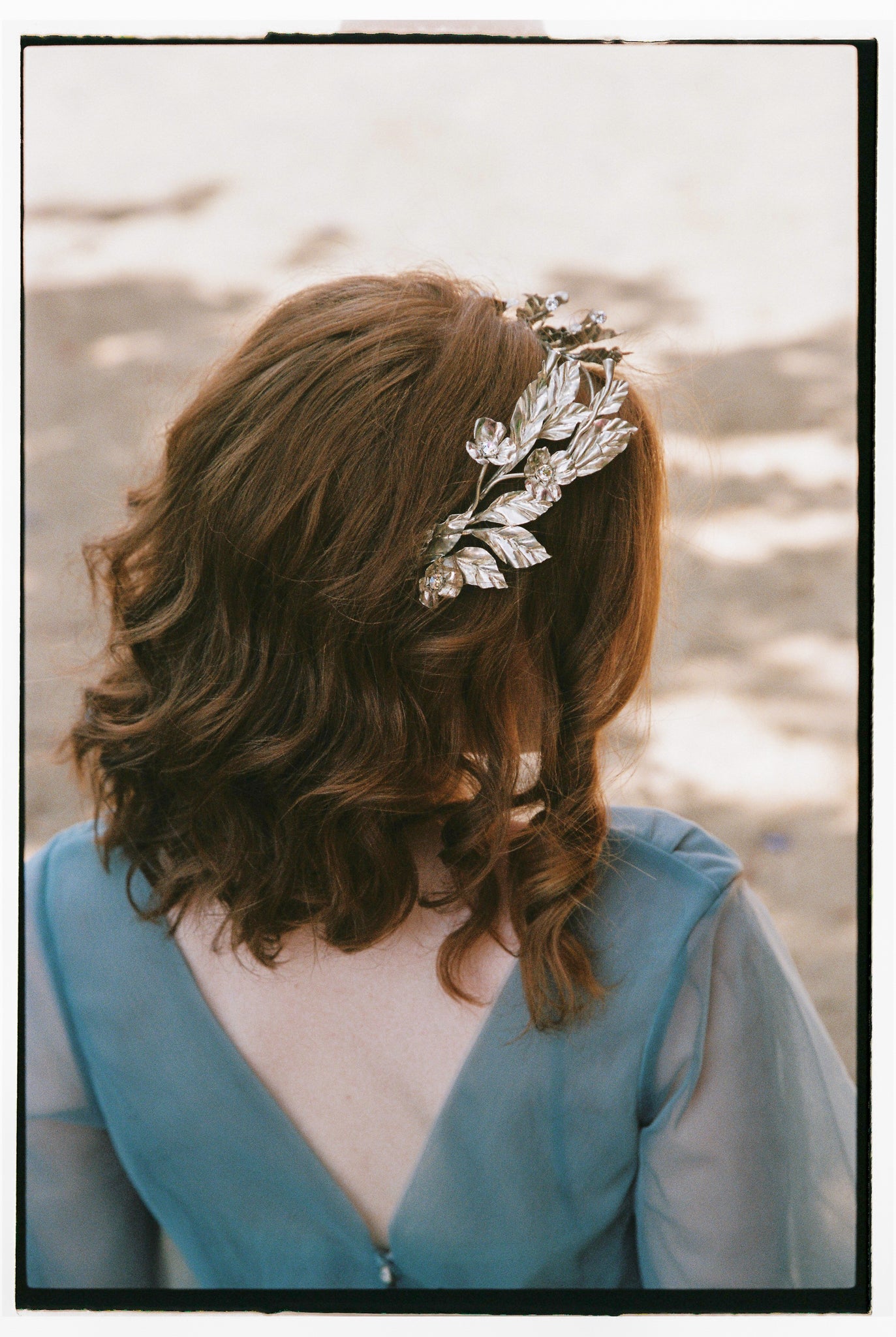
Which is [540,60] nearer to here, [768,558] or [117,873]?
[768,558]

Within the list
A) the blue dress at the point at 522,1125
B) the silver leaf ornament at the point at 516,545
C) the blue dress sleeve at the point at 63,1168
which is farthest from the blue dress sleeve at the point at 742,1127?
the blue dress sleeve at the point at 63,1168

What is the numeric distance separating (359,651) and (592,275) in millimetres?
396

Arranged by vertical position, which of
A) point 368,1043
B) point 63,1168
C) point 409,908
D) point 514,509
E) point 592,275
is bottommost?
point 63,1168

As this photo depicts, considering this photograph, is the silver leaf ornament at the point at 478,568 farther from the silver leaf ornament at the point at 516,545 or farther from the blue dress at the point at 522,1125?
the blue dress at the point at 522,1125

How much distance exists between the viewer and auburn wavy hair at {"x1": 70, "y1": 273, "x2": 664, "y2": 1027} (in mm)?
765

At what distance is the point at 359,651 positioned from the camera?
79 centimetres

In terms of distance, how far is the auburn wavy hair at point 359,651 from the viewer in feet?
2.51

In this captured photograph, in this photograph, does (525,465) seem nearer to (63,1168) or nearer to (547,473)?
(547,473)

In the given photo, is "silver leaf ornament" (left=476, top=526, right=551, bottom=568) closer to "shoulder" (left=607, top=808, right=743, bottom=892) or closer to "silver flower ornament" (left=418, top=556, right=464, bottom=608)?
"silver flower ornament" (left=418, top=556, right=464, bottom=608)

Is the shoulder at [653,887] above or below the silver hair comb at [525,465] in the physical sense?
below

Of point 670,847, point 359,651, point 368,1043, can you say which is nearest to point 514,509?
point 359,651

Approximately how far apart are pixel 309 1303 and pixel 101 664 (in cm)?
60

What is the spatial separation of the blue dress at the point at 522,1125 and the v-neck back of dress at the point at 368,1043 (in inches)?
0.5

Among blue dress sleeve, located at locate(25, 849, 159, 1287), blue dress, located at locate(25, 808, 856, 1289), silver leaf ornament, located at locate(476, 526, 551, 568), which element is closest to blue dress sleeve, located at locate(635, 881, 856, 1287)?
blue dress, located at locate(25, 808, 856, 1289)
